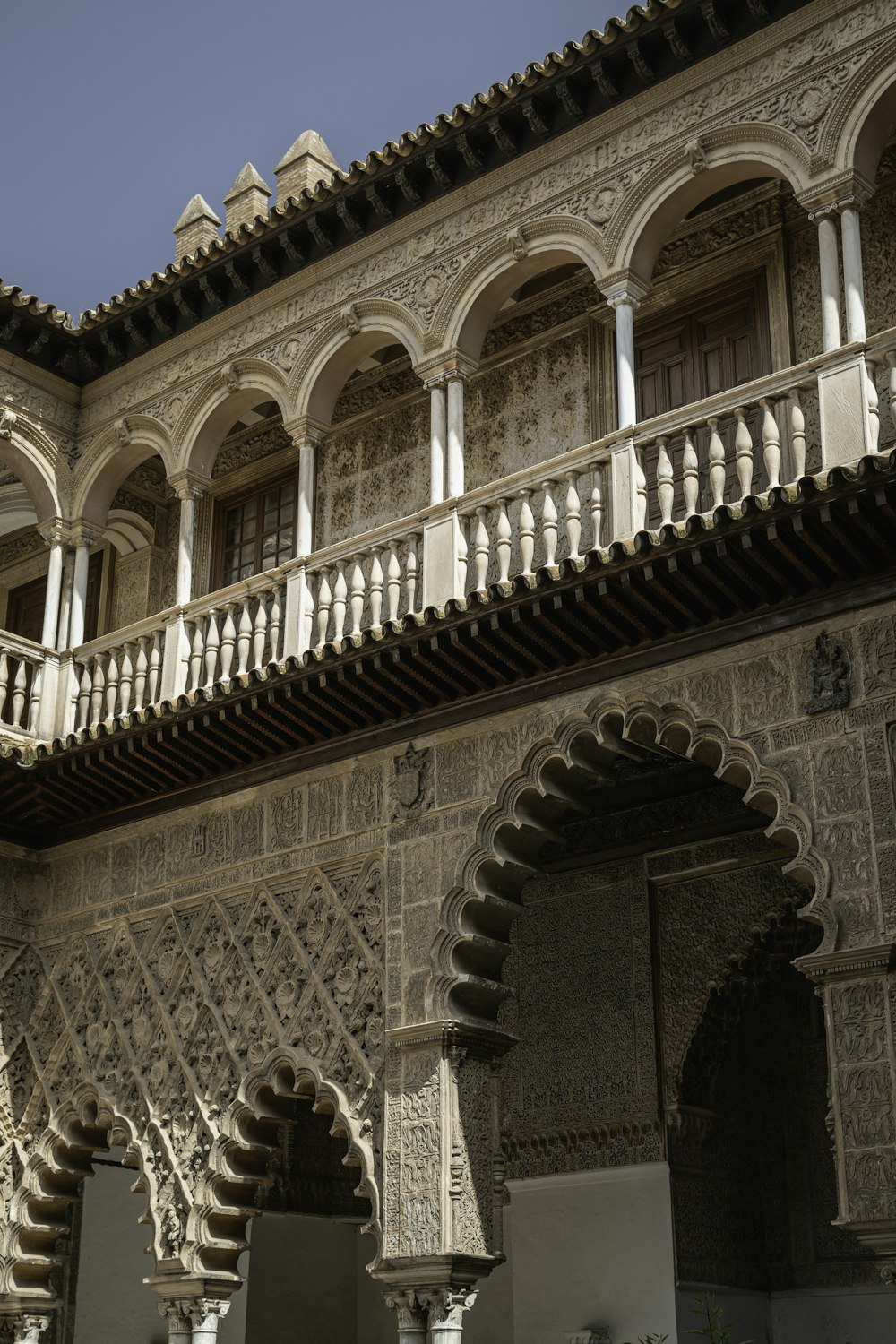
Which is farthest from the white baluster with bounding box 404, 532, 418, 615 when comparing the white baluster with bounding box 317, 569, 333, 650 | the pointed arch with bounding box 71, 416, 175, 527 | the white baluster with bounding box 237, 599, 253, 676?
the pointed arch with bounding box 71, 416, 175, 527

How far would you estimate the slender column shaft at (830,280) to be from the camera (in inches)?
298

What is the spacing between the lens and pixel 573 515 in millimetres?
7977

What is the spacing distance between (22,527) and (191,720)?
14.5 feet

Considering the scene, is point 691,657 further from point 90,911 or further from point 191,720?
point 90,911

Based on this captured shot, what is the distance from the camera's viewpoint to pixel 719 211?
941cm

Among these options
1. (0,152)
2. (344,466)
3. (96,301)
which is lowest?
(344,466)

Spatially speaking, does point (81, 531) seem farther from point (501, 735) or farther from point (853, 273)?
point (853, 273)

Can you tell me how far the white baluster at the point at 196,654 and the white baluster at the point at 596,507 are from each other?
2.44m

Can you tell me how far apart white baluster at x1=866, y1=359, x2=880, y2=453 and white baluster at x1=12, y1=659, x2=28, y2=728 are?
203 inches

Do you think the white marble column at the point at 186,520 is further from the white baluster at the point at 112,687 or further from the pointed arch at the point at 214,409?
the white baluster at the point at 112,687

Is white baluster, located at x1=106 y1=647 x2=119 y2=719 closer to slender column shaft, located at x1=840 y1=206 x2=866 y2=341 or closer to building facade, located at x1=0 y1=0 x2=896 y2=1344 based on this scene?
building facade, located at x1=0 y1=0 x2=896 y2=1344

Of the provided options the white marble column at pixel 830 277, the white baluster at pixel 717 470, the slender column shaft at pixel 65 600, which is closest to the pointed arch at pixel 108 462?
the slender column shaft at pixel 65 600

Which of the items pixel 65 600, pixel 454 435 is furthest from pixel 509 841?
pixel 65 600

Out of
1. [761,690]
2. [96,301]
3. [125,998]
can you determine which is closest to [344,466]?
[96,301]
